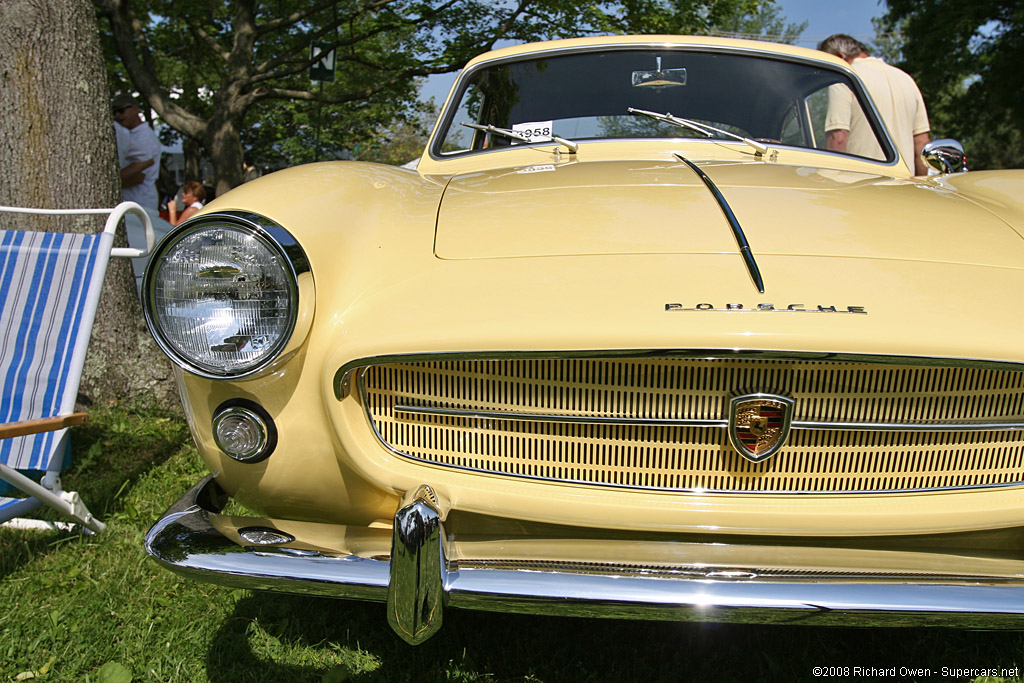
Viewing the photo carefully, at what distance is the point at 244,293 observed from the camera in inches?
55.9

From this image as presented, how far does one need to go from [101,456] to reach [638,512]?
239 centimetres

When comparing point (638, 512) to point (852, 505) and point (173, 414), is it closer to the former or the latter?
point (852, 505)

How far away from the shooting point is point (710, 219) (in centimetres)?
164

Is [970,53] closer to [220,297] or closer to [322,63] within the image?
[322,63]

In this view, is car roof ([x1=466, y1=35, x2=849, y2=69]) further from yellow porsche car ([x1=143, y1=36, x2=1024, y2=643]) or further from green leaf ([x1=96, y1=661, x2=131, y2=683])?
green leaf ([x1=96, y1=661, x2=131, y2=683])

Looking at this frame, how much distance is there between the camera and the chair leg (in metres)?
2.02

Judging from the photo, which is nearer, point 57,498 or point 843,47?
point 57,498

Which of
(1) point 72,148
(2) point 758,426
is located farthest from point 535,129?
(1) point 72,148

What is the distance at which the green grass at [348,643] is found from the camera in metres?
1.72

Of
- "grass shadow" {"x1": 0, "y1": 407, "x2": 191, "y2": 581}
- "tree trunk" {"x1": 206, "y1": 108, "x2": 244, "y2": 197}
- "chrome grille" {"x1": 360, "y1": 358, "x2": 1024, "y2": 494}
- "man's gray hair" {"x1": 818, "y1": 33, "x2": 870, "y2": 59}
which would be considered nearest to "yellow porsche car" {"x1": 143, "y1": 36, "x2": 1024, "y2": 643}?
"chrome grille" {"x1": 360, "y1": 358, "x2": 1024, "y2": 494}

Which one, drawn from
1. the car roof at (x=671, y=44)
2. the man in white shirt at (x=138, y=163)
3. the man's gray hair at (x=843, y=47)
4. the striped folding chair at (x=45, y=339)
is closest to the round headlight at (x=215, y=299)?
the striped folding chair at (x=45, y=339)

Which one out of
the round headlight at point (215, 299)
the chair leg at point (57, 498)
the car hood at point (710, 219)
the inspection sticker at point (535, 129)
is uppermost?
the inspection sticker at point (535, 129)

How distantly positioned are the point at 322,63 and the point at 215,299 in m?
8.72

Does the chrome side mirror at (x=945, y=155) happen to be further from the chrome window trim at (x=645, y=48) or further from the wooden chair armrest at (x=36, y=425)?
the wooden chair armrest at (x=36, y=425)
